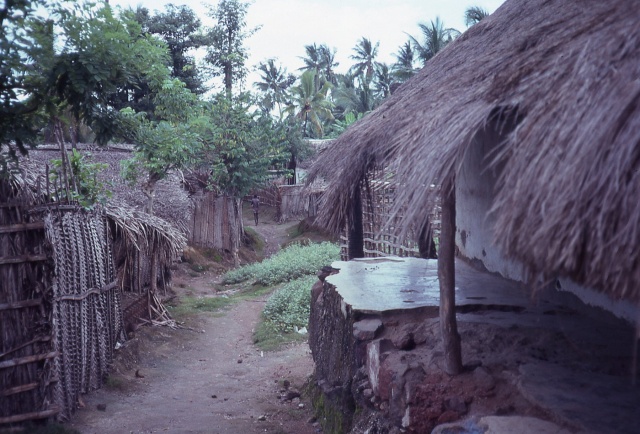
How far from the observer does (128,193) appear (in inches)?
542

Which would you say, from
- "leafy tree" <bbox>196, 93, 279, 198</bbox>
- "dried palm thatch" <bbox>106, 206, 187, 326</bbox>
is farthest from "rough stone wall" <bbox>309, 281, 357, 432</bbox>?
"leafy tree" <bbox>196, 93, 279, 198</bbox>

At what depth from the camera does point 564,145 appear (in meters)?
2.15

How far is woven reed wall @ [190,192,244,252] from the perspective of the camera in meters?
19.1

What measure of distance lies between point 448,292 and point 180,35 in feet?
68.1

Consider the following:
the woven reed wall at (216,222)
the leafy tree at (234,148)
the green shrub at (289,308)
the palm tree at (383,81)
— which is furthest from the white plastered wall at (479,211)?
the palm tree at (383,81)

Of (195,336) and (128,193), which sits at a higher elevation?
(128,193)

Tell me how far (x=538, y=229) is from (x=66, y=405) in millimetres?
5871

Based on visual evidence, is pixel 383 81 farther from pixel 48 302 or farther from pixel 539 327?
pixel 539 327

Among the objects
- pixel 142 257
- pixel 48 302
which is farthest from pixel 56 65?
pixel 142 257

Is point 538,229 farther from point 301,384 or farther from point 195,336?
point 195,336

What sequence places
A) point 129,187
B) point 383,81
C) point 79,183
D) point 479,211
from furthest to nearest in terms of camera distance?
1. point 383,81
2. point 129,187
3. point 79,183
4. point 479,211

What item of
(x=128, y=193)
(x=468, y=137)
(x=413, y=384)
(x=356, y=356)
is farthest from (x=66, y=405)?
(x=128, y=193)

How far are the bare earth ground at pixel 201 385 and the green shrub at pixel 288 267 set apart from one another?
10.5 feet

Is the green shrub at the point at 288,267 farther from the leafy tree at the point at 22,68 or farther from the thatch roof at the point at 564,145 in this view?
the thatch roof at the point at 564,145
